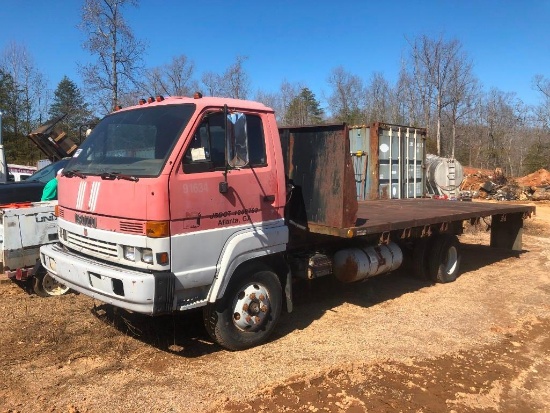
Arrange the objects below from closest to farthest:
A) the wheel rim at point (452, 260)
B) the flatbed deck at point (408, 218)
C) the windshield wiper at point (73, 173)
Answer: the windshield wiper at point (73, 173)
the flatbed deck at point (408, 218)
the wheel rim at point (452, 260)

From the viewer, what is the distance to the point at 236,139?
455cm

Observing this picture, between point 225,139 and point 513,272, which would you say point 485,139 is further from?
point 225,139

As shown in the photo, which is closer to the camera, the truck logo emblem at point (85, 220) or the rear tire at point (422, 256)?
the truck logo emblem at point (85, 220)

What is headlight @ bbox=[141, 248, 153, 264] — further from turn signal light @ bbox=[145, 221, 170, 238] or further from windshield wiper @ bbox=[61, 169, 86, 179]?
windshield wiper @ bbox=[61, 169, 86, 179]

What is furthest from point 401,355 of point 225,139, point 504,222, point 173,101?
point 504,222

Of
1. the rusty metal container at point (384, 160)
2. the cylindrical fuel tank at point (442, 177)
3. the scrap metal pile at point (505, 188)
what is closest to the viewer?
the rusty metal container at point (384, 160)

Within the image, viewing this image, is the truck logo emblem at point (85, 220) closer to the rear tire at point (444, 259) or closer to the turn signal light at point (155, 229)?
the turn signal light at point (155, 229)

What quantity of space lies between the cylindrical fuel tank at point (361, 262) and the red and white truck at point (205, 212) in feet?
0.78

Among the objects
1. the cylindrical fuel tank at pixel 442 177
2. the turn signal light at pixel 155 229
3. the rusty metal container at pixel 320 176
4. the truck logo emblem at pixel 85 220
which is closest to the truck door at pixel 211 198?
the turn signal light at pixel 155 229

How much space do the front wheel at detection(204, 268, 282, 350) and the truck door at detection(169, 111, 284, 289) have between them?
0.44 metres

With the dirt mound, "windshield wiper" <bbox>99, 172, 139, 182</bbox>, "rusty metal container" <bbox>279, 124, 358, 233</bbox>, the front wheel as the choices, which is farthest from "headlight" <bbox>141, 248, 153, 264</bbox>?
the dirt mound

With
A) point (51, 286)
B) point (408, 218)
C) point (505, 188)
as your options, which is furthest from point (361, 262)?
point (505, 188)

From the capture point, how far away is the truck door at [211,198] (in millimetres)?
4172

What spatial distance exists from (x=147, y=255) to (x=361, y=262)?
3.07m
